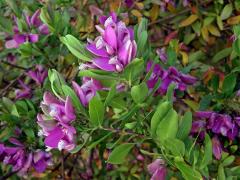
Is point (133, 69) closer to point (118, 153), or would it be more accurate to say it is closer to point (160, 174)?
point (118, 153)

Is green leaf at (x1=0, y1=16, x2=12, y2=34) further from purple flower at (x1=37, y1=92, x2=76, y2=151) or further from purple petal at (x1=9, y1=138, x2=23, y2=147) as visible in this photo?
purple flower at (x1=37, y1=92, x2=76, y2=151)

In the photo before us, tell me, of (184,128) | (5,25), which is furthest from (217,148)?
(5,25)

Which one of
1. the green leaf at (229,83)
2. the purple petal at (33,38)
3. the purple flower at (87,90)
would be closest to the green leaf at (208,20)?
the green leaf at (229,83)

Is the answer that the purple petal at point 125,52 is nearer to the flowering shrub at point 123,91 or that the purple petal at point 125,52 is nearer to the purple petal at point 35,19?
the flowering shrub at point 123,91

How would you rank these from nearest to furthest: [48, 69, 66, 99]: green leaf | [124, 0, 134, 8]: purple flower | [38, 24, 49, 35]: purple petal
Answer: [48, 69, 66, 99]: green leaf, [38, 24, 49, 35]: purple petal, [124, 0, 134, 8]: purple flower

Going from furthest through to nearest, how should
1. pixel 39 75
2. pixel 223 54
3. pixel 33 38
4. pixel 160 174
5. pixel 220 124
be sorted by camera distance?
1. pixel 223 54
2. pixel 39 75
3. pixel 33 38
4. pixel 220 124
5. pixel 160 174

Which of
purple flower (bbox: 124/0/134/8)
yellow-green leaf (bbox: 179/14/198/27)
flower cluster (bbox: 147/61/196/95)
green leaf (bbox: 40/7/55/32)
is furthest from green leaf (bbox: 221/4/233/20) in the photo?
green leaf (bbox: 40/7/55/32)

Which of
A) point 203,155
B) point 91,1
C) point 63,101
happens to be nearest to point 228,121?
point 203,155
